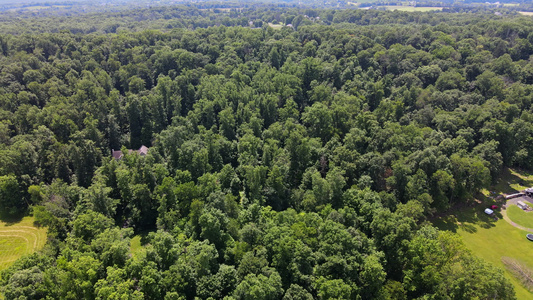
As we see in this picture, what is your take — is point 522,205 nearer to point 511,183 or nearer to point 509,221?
point 509,221

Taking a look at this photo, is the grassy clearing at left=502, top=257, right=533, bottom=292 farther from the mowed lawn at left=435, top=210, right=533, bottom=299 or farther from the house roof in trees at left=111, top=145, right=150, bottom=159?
the house roof in trees at left=111, top=145, right=150, bottom=159

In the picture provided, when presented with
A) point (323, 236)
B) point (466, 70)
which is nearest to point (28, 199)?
point (323, 236)

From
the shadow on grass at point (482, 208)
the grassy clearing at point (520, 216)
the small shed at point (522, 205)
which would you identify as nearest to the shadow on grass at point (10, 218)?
the shadow on grass at point (482, 208)

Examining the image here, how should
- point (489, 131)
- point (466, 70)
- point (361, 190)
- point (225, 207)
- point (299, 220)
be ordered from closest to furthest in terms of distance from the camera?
point (299, 220), point (225, 207), point (361, 190), point (489, 131), point (466, 70)

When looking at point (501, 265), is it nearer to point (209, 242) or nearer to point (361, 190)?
point (361, 190)

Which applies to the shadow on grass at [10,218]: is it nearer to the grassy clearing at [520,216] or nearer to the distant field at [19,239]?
the distant field at [19,239]
